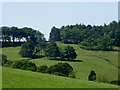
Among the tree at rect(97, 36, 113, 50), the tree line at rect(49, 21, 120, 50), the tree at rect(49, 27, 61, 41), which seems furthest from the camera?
the tree at rect(49, 27, 61, 41)

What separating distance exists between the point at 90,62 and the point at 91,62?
1.54ft

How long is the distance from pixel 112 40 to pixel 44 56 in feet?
155

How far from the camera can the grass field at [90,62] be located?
327ft

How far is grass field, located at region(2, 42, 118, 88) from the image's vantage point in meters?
99.5

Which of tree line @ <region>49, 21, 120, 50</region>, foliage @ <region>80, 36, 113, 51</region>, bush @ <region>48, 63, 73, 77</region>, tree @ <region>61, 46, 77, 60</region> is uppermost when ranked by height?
tree line @ <region>49, 21, 120, 50</region>

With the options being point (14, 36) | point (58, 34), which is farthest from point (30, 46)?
point (58, 34)

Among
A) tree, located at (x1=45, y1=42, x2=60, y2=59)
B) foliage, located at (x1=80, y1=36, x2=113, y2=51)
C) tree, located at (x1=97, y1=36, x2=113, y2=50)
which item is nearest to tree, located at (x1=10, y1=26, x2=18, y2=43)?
tree, located at (x1=45, y1=42, x2=60, y2=59)

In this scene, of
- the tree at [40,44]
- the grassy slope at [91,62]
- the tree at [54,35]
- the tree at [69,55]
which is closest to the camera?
the grassy slope at [91,62]

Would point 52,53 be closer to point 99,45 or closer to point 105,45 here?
point 99,45

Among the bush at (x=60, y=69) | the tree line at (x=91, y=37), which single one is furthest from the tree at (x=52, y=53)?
the bush at (x=60, y=69)

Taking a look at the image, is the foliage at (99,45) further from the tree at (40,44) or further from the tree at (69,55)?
the tree at (40,44)

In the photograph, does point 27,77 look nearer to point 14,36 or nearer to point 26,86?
point 26,86

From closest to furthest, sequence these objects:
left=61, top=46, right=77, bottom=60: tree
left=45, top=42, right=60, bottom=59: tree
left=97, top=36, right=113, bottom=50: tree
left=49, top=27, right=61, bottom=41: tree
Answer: left=61, top=46, right=77, bottom=60: tree < left=45, top=42, right=60, bottom=59: tree < left=97, top=36, right=113, bottom=50: tree < left=49, top=27, right=61, bottom=41: tree

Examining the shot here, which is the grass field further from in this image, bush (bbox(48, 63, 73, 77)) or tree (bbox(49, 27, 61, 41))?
tree (bbox(49, 27, 61, 41))
